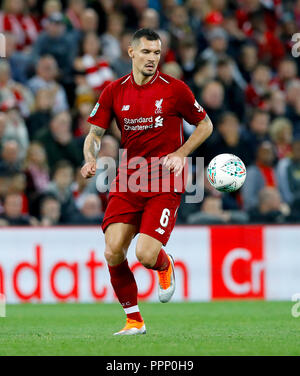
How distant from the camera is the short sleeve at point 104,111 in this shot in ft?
28.1

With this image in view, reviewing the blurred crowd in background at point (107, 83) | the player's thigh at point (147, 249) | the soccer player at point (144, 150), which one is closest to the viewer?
the player's thigh at point (147, 249)

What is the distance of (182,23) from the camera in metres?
17.0

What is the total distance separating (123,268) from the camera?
840 cm

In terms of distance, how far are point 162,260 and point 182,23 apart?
920cm

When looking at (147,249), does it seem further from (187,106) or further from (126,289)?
(187,106)

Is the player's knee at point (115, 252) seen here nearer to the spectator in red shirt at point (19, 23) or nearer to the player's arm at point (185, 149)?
the player's arm at point (185, 149)

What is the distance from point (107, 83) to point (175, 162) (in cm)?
714

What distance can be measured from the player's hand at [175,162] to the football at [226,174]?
60 centimetres

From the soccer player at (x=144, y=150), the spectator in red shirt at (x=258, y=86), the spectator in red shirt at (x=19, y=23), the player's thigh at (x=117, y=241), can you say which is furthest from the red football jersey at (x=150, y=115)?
the spectator in red shirt at (x=258, y=86)

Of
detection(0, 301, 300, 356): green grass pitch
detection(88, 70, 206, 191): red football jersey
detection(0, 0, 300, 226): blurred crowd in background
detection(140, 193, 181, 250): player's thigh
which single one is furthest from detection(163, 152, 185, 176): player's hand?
detection(0, 0, 300, 226): blurred crowd in background

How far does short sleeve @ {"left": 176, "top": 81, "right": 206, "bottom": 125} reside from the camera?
8.42 metres

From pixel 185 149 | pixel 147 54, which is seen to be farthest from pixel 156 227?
pixel 147 54
